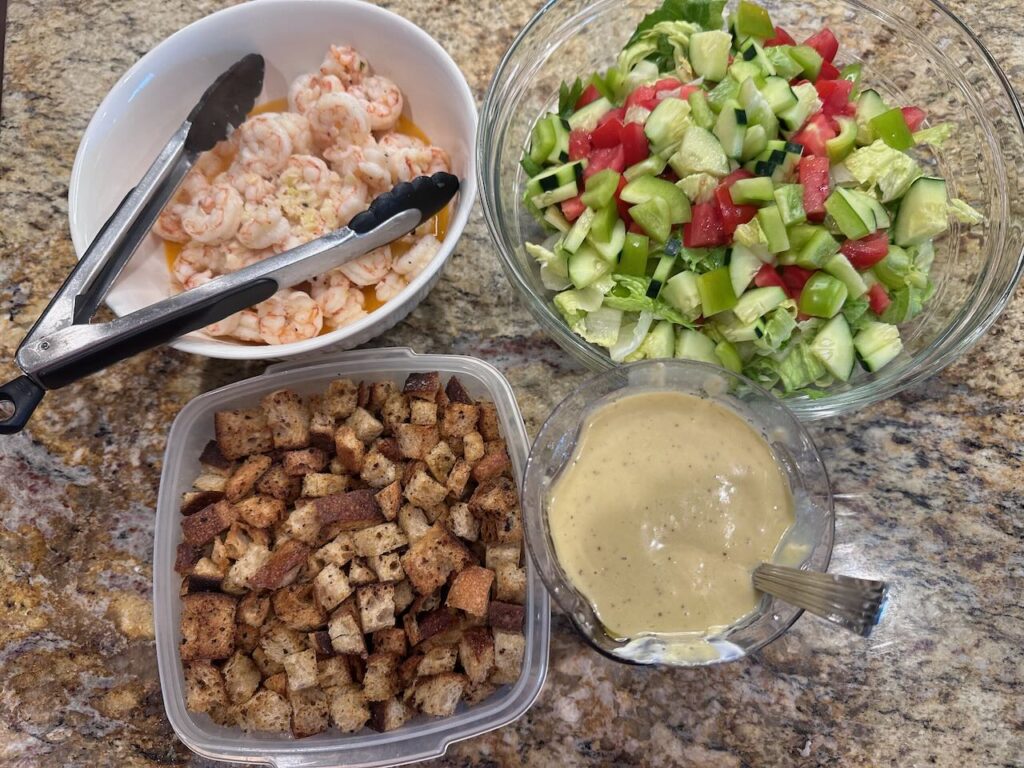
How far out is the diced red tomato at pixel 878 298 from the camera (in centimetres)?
162

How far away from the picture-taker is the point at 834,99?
64.7 inches

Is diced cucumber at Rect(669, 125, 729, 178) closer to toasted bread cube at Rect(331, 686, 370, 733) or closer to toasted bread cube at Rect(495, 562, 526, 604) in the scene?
toasted bread cube at Rect(495, 562, 526, 604)

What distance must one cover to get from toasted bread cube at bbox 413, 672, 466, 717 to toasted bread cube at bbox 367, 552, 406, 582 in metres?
0.24

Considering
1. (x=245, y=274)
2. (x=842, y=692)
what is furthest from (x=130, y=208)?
(x=842, y=692)

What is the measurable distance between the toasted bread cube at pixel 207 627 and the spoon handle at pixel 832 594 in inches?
46.2

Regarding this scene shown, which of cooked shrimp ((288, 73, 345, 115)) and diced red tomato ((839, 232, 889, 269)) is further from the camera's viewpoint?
cooked shrimp ((288, 73, 345, 115))

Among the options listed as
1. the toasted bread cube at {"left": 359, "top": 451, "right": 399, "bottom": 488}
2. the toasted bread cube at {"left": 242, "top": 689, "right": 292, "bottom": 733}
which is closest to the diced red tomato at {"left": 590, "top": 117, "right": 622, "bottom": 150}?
the toasted bread cube at {"left": 359, "top": 451, "right": 399, "bottom": 488}

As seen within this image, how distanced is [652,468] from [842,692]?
82 cm

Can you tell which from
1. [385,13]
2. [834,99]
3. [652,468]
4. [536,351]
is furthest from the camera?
[536,351]

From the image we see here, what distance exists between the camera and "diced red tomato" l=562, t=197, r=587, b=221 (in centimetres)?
163

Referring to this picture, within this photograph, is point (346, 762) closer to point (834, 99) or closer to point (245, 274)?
point (245, 274)

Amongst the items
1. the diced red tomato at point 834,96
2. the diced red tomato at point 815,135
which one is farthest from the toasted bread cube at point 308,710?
the diced red tomato at point 834,96

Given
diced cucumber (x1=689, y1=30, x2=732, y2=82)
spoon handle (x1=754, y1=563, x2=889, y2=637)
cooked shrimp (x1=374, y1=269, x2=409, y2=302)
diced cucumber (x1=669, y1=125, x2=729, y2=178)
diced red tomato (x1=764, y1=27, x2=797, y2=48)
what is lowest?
spoon handle (x1=754, y1=563, x2=889, y2=637)

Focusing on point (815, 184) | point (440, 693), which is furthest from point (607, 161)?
point (440, 693)
